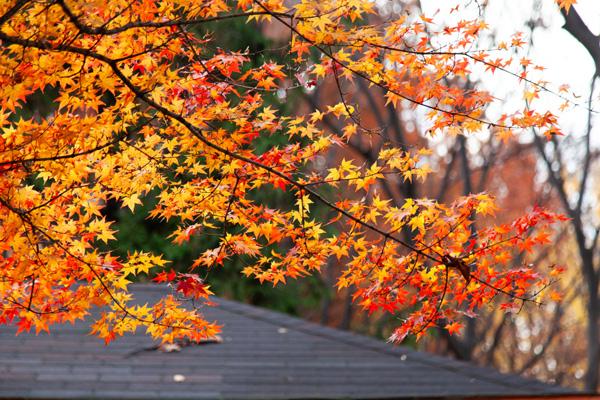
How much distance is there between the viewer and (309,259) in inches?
198

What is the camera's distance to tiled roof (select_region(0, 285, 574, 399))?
21.9ft

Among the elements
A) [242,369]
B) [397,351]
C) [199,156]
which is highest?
[199,156]

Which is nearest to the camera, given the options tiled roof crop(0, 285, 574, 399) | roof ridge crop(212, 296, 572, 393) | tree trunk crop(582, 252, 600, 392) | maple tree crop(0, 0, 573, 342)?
maple tree crop(0, 0, 573, 342)

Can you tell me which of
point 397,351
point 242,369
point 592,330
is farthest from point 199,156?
point 592,330

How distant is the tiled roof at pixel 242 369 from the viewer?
263 inches

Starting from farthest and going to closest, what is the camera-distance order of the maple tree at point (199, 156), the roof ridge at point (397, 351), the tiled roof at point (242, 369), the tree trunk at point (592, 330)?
the tree trunk at point (592, 330) < the roof ridge at point (397, 351) < the tiled roof at point (242, 369) < the maple tree at point (199, 156)

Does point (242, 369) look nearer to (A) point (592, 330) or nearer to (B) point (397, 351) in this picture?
(B) point (397, 351)

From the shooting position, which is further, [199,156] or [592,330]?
[592,330]

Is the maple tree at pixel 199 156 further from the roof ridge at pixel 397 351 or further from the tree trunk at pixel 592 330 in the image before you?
the tree trunk at pixel 592 330

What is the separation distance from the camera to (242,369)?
7.20 m

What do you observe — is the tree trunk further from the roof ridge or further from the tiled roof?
the tiled roof

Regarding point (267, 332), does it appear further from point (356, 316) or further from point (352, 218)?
point (356, 316)

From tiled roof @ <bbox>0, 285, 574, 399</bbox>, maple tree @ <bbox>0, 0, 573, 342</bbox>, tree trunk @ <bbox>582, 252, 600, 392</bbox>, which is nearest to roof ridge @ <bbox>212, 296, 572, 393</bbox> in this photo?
tiled roof @ <bbox>0, 285, 574, 399</bbox>

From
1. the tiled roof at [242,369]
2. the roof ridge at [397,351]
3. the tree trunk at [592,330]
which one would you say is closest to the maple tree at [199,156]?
the tiled roof at [242,369]
